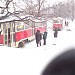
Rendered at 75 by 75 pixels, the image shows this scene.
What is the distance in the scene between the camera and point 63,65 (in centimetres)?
82

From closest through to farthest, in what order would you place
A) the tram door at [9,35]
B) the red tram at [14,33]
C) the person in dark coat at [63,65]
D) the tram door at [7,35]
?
the person in dark coat at [63,65], the red tram at [14,33], the tram door at [7,35], the tram door at [9,35]

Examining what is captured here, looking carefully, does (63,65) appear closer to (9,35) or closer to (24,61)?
(24,61)

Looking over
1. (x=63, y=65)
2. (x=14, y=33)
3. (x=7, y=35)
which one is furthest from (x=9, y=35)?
(x=63, y=65)

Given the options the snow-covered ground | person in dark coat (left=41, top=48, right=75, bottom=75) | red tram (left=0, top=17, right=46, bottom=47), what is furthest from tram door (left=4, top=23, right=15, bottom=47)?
person in dark coat (left=41, top=48, right=75, bottom=75)

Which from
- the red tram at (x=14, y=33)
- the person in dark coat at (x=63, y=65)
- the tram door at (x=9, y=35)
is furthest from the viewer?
the tram door at (x=9, y=35)

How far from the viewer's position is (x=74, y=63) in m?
0.79

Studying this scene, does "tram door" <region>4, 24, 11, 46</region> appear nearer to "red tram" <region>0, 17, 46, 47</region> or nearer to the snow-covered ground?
"red tram" <region>0, 17, 46, 47</region>

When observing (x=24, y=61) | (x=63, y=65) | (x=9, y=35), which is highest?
(x=63, y=65)

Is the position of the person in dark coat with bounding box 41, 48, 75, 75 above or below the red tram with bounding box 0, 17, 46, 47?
above

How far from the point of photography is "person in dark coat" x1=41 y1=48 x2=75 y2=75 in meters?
0.80

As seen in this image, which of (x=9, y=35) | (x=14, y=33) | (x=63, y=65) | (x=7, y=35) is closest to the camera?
(x=63, y=65)

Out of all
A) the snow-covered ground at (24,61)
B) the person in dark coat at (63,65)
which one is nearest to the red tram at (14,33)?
the snow-covered ground at (24,61)

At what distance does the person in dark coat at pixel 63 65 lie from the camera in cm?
80

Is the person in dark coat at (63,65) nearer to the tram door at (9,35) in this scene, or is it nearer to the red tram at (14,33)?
the red tram at (14,33)
